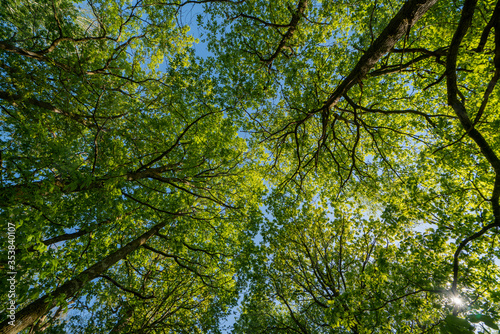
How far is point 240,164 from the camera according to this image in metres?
8.78

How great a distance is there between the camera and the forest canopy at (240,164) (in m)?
4.72

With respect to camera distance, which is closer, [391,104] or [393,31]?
[393,31]

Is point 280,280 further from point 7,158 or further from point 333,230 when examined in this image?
point 7,158

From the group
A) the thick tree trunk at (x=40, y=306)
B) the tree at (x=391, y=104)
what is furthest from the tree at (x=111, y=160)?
the tree at (x=391, y=104)

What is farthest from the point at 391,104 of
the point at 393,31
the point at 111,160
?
the point at 111,160

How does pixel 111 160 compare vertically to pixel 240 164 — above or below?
below

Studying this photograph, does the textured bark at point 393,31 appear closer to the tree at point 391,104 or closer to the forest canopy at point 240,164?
the forest canopy at point 240,164

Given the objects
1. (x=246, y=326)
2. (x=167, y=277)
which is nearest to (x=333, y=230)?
(x=246, y=326)

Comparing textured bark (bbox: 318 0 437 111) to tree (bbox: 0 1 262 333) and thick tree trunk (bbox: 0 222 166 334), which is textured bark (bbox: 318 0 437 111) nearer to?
tree (bbox: 0 1 262 333)

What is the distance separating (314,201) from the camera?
930cm

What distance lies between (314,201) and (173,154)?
22.7ft

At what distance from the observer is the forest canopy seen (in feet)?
15.5

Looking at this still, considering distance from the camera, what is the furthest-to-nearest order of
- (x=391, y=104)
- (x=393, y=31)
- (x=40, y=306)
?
(x=391, y=104) → (x=40, y=306) → (x=393, y=31)

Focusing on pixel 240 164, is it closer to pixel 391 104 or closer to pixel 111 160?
pixel 111 160
